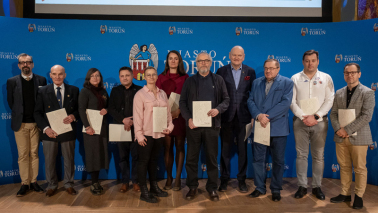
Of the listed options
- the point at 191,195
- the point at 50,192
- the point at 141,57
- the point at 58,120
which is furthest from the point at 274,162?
the point at 50,192

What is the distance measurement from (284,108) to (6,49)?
425 centimetres

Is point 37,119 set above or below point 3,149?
above

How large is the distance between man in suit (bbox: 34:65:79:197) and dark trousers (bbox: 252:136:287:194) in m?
2.55

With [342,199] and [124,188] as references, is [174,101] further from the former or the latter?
[342,199]

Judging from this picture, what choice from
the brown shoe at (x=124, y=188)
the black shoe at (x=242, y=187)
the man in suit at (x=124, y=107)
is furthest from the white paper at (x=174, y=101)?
the black shoe at (x=242, y=187)

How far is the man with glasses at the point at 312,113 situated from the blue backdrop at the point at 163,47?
94 cm

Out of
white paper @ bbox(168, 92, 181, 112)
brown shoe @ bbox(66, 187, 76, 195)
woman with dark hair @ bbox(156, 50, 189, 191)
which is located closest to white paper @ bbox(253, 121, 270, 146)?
woman with dark hair @ bbox(156, 50, 189, 191)

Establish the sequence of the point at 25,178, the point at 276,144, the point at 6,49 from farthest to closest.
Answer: the point at 6,49 → the point at 25,178 → the point at 276,144

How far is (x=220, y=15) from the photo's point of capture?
4441 mm

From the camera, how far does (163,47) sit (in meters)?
4.28

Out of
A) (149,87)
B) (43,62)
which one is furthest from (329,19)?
(43,62)

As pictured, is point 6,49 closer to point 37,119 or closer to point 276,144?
point 37,119

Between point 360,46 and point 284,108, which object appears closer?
point 284,108

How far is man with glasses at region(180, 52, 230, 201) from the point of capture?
323cm
